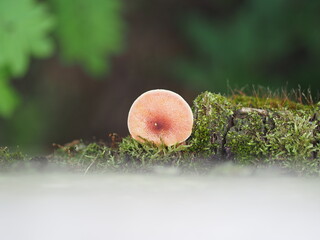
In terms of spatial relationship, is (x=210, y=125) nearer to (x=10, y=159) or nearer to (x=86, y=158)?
(x=86, y=158)

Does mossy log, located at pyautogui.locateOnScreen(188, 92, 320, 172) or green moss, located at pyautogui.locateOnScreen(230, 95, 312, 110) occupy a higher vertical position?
green moss, located at pyautogui.locateOnScreen(230, 95, 312, 110)

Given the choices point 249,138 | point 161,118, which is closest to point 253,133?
point 249,138

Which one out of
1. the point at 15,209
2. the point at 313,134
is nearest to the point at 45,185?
the point at 15,209

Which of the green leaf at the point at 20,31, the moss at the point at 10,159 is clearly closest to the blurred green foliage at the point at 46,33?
the green leaf at the point at 20,31

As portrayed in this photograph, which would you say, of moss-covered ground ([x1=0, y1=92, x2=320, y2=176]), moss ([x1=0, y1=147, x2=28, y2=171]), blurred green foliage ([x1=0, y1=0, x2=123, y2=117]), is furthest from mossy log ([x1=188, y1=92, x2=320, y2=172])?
blurred green foliage ([x1=0, y1=0, x2=123, y2=117])

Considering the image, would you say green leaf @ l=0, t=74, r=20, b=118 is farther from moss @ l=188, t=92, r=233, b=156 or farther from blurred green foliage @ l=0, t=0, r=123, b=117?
moss @ l=188, t=92, r=233, b=156

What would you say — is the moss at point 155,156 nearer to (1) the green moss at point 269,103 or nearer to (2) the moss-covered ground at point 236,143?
(2) the moss-covered ground at point 236,143
